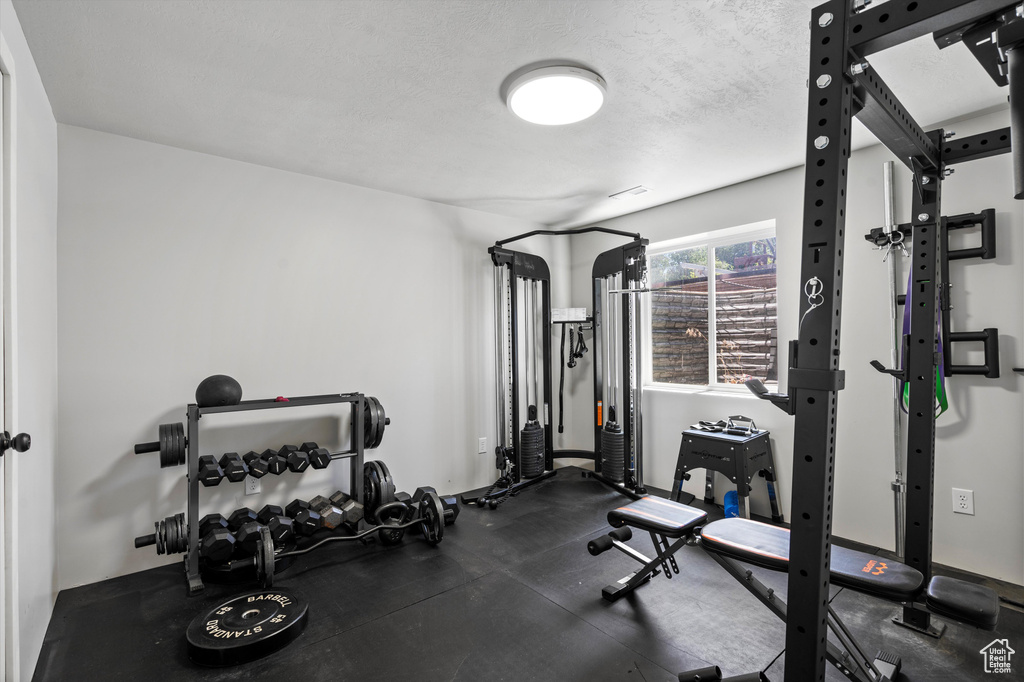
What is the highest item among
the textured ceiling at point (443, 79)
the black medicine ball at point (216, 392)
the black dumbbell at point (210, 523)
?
the textured ceiling at point (443, 79)

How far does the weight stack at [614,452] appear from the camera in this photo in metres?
3.79

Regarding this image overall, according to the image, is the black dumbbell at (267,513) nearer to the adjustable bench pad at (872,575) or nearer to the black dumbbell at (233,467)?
the black dumbbell at (233,467)

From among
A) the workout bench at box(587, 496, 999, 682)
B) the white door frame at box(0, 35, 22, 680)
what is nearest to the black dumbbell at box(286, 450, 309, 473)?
the white door frame at box(0, 35, 22, 680)

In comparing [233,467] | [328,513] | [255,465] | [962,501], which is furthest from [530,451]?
[962,501]

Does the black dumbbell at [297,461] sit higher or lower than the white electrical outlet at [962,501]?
higher

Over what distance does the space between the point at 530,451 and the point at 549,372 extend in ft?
2.43

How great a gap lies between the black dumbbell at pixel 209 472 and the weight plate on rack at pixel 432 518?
3.68 ft

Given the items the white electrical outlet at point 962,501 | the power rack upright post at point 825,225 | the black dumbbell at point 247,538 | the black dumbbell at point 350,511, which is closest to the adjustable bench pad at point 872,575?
the power rack upright post at point 825,225

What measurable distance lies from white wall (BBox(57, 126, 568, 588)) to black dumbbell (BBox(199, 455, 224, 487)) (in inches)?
11.3

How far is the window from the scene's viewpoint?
11.5ft

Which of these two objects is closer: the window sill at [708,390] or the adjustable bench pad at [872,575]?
the adjustable bench pad at [872,575]

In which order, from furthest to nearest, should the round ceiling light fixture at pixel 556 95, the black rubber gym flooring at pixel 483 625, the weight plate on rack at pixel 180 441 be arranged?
the weight plate on rack at pixel 180 441 < the round ceiling light fixture at pixel 556 95 < the black rubber gym flooring at pixel 483 625

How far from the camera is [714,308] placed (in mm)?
3799

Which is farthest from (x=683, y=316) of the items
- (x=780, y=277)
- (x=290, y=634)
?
(x=290, y=634)
